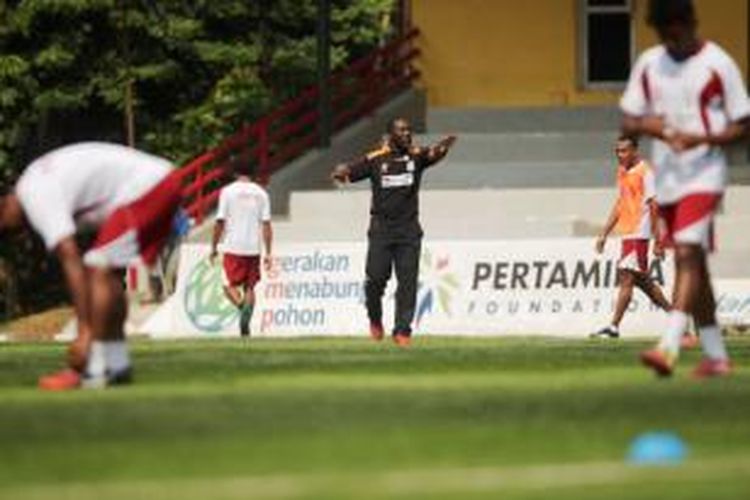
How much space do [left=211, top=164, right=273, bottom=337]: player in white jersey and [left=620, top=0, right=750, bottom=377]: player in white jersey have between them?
1378cm

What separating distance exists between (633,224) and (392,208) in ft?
8.70

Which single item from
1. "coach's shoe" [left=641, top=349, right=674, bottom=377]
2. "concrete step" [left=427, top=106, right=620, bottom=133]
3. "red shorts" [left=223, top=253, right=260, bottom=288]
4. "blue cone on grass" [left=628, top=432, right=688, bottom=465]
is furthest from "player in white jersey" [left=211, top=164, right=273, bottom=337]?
"blue cone on grass" [left=628, top=432, right=688, bottom=465]

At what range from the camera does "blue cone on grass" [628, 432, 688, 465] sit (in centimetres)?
993

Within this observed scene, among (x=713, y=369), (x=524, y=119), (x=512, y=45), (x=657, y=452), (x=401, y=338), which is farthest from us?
(x=512, y=45)

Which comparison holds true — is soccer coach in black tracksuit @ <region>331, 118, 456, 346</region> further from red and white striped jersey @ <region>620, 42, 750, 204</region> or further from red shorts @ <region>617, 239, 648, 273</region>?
red and white striped jersey @ <region>620, 42, 750, 204</region>

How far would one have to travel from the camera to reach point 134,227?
14633 mm

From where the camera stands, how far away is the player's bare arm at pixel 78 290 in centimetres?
1416

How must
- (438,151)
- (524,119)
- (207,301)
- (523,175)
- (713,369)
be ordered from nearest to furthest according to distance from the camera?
1. (713,369)
2. (438,151)
3. (207,301)
4. (523,175)
5. (524,119)

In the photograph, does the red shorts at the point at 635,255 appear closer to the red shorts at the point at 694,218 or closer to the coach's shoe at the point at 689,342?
the coach's shoe at the point at 689,342

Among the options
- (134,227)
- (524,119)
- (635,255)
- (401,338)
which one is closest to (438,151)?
(401,338)

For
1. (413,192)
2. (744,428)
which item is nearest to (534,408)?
(744,428)

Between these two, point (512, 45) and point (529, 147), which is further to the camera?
point (512, 45)

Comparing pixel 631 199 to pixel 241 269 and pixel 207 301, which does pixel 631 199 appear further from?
pixel 207 301

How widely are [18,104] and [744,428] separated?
28.0 meters
